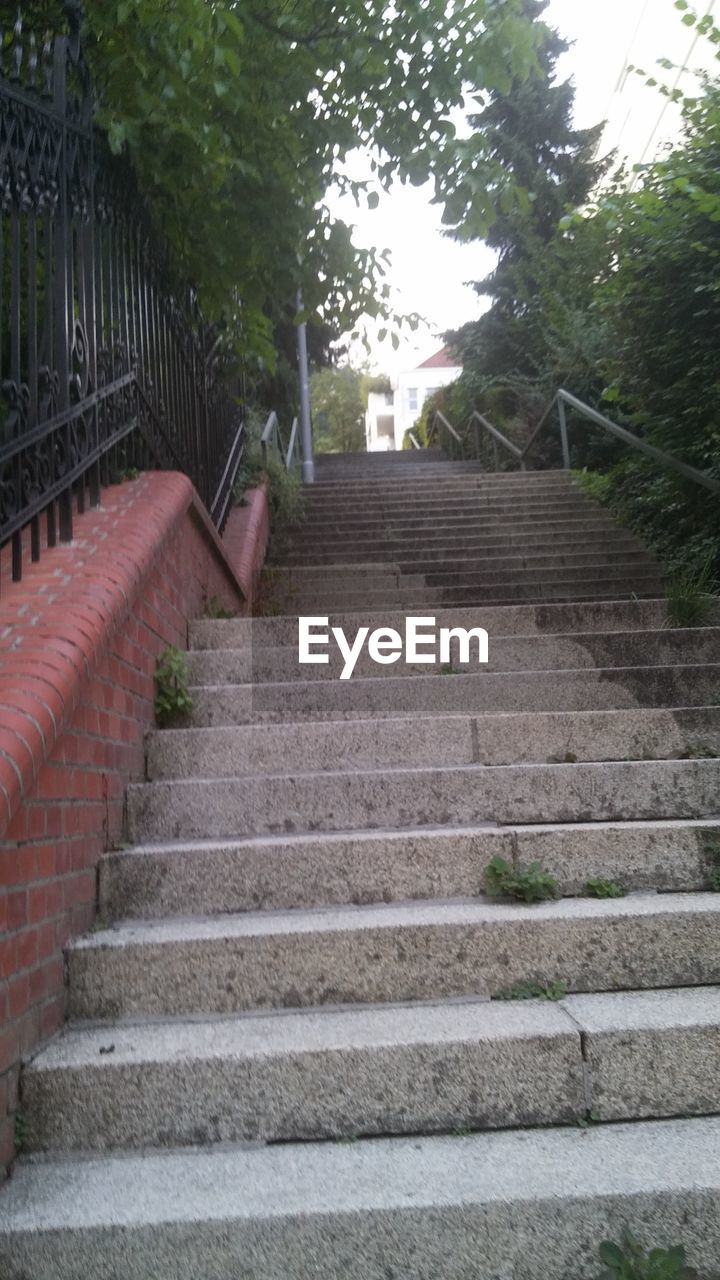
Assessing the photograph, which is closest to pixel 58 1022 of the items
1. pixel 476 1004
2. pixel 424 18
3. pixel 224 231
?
pixel 476 1004

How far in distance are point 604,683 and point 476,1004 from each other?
1699 mm

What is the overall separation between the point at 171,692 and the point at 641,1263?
2196mm

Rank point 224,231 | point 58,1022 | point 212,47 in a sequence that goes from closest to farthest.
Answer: point 58,1022 → point 212,47 → point 224,231

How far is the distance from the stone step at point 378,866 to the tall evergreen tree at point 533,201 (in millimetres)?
12657

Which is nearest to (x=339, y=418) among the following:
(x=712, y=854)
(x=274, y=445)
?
(x=274, y=445)

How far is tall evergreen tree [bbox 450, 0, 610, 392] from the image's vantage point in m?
15.5

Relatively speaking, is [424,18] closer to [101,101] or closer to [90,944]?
[101,101]

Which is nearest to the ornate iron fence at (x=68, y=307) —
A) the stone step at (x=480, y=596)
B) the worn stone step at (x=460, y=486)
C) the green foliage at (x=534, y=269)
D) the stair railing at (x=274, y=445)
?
the stone step at (x=480, y=596)

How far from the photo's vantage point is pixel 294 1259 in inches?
67.7

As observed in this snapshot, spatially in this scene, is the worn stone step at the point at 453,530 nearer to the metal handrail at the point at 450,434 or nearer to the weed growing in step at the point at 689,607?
the weed growing in step at the point at 689,607

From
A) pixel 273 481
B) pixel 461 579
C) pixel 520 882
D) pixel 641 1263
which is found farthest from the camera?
pixel 273 481

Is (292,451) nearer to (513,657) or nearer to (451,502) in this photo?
(451,502)

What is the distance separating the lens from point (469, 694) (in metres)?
3.61
